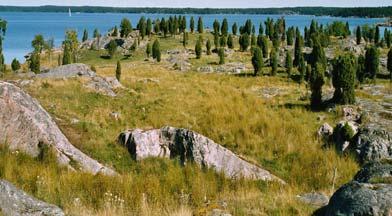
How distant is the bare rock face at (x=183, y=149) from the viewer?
42.3 feet

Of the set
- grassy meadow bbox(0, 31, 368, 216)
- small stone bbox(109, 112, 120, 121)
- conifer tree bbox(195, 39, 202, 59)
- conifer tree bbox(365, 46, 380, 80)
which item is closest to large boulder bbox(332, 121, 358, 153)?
grassy meadow bbox(0, 31, 368, 216)

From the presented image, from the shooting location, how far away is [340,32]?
89.5 meters

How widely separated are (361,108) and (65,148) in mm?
18402

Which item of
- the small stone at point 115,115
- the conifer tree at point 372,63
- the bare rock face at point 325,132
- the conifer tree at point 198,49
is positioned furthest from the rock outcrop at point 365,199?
the conifer tree at point 198,49

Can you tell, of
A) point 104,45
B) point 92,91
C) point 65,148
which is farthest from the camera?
point 104,45

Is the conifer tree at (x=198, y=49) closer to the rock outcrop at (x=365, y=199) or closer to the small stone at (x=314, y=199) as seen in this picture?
the small stone at (x=314, y=199)

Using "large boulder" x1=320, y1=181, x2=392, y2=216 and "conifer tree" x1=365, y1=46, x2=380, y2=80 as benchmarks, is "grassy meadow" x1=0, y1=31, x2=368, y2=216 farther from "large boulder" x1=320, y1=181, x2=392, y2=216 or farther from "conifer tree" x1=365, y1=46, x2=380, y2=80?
"conifer tree" x1=365, y1=46, x2=380, y2=80

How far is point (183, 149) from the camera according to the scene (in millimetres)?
13625

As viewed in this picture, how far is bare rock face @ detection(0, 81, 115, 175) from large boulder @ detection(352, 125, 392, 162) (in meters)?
9.29

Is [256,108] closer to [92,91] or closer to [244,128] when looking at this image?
[244,128]

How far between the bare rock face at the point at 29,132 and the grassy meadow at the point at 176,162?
77cm

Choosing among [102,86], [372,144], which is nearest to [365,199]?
[372,144]

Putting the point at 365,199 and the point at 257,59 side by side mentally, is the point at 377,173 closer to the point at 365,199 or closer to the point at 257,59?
the point at 365,199

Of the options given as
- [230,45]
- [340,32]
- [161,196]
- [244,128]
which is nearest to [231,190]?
[161,196]
